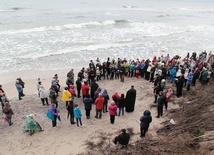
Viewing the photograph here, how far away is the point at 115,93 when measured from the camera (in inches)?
518

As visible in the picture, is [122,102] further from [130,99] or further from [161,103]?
[161,103]

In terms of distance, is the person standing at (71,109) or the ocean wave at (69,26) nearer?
the person standing at (71,109)

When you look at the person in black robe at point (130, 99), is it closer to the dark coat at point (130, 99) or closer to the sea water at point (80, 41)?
the dark coat at point (130, 99)

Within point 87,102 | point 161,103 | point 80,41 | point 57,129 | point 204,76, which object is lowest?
point 57,129

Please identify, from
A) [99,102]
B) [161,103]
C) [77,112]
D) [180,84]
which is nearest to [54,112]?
[77,112]

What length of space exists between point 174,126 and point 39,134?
596cm

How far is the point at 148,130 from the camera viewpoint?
11.5 metres

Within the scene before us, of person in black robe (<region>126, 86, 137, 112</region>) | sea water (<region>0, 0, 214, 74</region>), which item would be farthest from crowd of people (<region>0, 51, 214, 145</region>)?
sea water (<region>0, 0, 214, 74</region>)

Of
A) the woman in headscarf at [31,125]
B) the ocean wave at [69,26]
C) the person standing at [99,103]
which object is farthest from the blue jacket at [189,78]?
the ocean wave at [69,26]

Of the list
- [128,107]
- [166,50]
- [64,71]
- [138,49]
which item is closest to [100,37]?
[138,49]

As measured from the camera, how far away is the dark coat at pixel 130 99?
514 inches

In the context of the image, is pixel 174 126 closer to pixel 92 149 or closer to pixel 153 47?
pixel 92 149

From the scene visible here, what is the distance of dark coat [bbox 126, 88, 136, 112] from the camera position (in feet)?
42.8

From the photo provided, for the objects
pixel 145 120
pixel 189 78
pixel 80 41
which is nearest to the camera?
pixel 145 120
